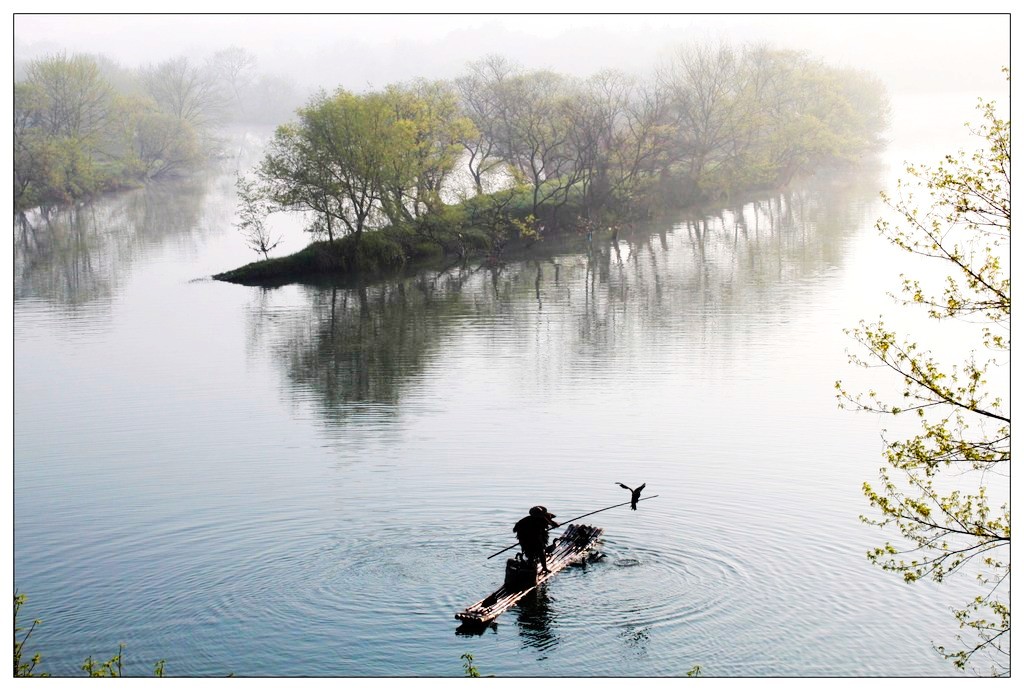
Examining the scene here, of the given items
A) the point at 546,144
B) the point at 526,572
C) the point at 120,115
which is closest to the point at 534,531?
the point at 526,572

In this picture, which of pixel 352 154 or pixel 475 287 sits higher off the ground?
pixel 352 154

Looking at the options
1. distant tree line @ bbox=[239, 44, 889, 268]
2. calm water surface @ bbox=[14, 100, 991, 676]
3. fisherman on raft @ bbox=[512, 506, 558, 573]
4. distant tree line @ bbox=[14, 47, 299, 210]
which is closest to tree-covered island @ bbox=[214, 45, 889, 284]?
distant tree line @ bbox=[239, 44, 889, 268]

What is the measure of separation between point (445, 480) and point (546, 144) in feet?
159

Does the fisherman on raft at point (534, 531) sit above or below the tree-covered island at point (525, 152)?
below

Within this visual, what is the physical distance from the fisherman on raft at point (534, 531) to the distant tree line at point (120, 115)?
71.0 m

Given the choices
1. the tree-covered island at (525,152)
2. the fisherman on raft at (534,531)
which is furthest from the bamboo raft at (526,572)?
the tree-covered island at (525,152)

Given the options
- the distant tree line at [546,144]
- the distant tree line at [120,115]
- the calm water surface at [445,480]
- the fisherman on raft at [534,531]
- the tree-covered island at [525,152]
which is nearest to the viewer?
the calm water surface at [445,480]

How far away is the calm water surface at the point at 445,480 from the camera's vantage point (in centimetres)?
1590

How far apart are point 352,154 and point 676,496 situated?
36078 mm

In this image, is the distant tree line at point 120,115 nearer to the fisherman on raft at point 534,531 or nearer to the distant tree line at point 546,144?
the distant tree line at point 546,144

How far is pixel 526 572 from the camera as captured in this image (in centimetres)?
1691
